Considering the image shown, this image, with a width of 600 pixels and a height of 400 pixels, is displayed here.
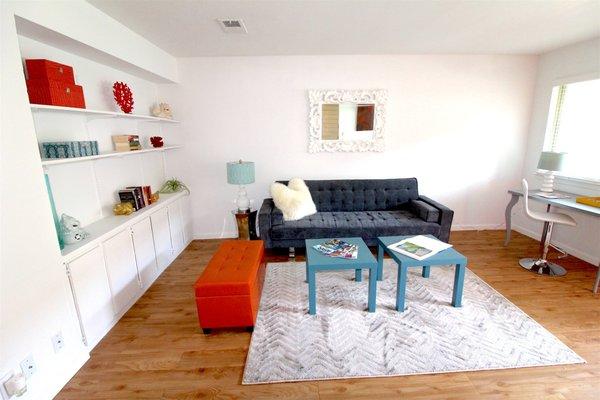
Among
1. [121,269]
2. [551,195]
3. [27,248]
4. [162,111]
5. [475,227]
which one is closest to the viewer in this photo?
Result: [27,248]

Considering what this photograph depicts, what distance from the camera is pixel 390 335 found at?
2.09 m

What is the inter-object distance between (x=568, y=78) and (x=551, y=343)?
316cm

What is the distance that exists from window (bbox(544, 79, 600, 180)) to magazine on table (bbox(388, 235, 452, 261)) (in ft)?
6.09

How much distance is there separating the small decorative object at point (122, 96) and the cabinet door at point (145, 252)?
1102mm

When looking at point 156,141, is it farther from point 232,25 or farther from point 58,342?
point 58,342

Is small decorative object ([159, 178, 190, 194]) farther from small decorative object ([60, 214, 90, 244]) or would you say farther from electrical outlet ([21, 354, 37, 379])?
electrical outlet ([21, 354, 37, 379])

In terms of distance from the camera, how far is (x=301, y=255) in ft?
11.5

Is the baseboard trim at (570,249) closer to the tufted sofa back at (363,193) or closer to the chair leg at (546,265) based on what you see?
the chair leg at (546,265)

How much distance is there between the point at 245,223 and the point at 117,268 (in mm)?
1580

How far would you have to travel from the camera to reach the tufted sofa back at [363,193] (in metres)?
3.82

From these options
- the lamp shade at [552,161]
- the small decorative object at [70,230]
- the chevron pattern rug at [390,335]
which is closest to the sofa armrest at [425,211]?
the chevron pattern rug at [390,335]

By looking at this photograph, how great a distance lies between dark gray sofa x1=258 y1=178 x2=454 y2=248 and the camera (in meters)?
3.27

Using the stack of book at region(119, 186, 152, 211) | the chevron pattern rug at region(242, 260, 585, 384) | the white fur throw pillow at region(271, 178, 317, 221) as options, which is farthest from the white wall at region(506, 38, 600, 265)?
the stack of book at region(119, 186, 152, 211)

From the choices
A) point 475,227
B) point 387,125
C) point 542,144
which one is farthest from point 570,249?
point 387,125
